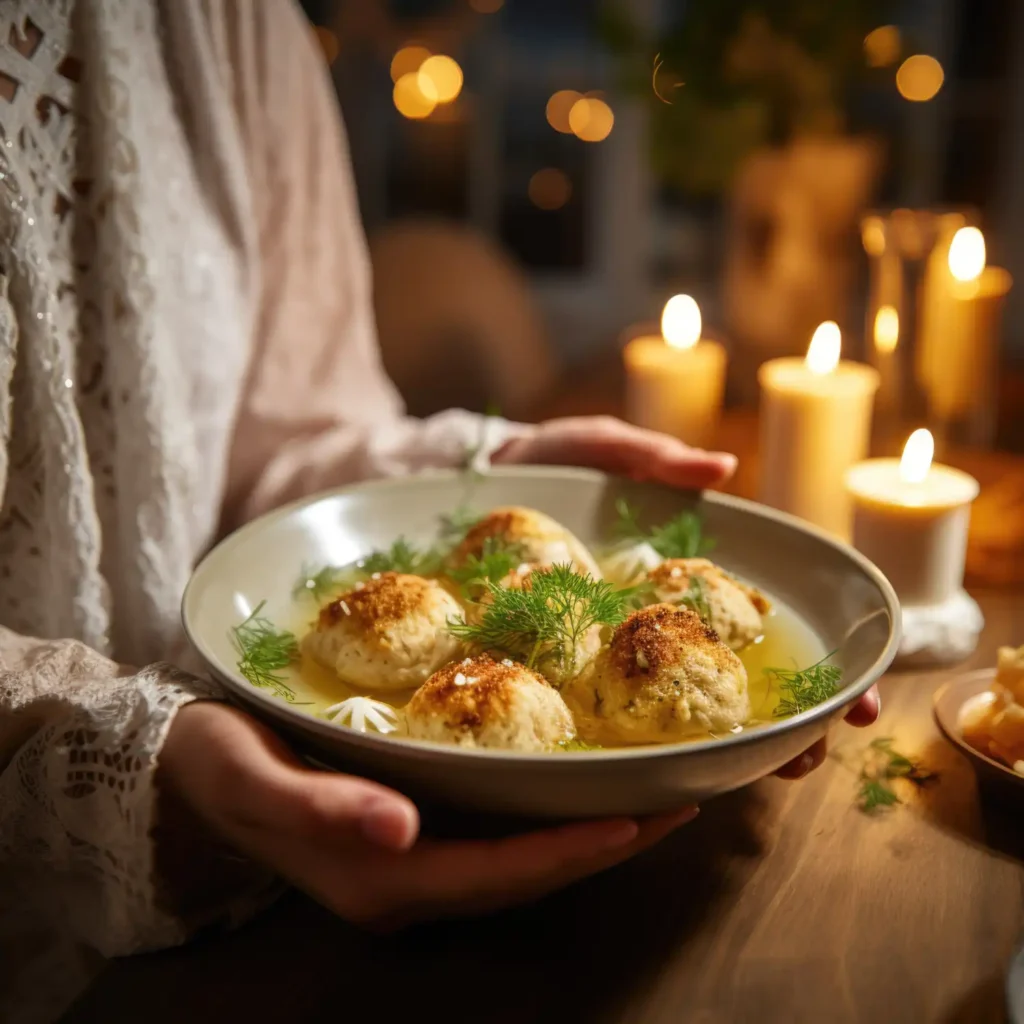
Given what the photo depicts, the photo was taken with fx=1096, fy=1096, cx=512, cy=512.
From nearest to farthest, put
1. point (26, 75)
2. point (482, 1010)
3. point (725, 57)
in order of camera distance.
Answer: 1. point (482, 1010)
2. point (26, 75)
3. point (725, 57)

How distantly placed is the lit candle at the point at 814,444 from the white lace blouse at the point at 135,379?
323 mm

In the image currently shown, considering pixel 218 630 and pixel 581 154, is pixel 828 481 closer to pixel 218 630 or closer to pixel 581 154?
pixel 218 630

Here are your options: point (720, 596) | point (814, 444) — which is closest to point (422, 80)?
point (814, 444)

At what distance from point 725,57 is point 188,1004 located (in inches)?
62.2

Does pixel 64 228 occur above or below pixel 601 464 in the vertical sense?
above

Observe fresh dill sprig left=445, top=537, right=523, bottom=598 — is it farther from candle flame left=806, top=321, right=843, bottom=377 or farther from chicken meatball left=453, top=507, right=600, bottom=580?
candle flame left=806, top=321, right=843, bottom=377

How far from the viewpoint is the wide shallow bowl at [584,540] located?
1.98 feet

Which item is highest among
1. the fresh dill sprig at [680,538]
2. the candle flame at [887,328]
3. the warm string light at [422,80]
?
the warm string light at [422,80]

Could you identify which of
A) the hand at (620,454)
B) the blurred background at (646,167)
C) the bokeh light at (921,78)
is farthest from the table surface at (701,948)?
the bokeh light at (921,78)

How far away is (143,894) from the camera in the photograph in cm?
69

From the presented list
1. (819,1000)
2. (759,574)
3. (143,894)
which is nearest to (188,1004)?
(143,894)

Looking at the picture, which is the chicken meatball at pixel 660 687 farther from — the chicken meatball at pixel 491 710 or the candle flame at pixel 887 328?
the candle flame at pixel 887 328

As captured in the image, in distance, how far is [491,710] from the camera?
2.21ft

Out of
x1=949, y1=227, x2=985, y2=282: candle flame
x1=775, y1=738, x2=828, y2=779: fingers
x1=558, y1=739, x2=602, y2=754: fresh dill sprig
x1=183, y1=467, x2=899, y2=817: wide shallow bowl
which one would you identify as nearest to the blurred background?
x1=949, y1=227, x2=985, y2=282: candle flame
